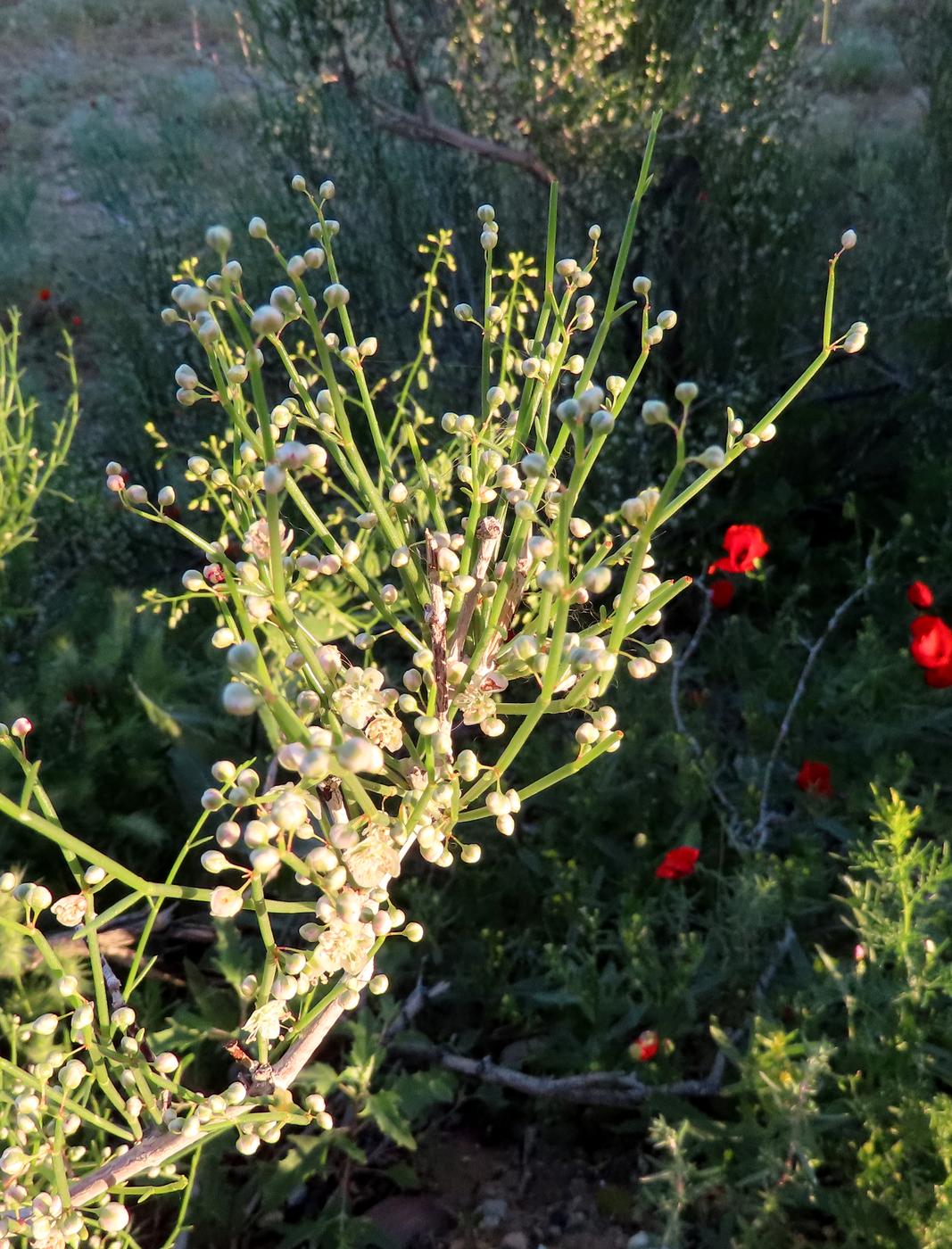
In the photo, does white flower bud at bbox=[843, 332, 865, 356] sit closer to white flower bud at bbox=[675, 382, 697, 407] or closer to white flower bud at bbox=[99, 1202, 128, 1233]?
white flower bud at bbox=[675, 382, 697, 407]

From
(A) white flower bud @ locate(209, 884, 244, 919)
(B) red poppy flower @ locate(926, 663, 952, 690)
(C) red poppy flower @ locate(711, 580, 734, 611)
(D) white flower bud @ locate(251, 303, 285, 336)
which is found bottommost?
(C) red poppy flower @ locate(711, 580, 734, 611)

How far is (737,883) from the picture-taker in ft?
5.88

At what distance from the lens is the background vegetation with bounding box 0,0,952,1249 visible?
4.94 feet

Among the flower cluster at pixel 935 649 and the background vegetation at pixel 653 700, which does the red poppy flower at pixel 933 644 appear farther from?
the background vegetation at pixel 653 700

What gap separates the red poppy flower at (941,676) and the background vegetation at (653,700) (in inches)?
6.8

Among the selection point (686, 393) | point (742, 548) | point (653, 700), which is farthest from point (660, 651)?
point (653, 700)

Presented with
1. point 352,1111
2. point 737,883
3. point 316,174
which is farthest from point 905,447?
point 352,1111

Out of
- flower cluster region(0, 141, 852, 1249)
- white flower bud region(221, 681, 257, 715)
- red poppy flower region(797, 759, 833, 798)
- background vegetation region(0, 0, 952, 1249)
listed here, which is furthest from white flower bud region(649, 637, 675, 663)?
red poppy flower region(797, 759, 833, 798)

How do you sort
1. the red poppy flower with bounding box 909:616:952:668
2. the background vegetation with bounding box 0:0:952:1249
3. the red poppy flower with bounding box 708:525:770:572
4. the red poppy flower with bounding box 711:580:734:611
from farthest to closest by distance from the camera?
1. the red poppy flower with bounding box 711:580:734:611
2. the red poppy flower with bounding box 708:525:770:572
3. the red poppy flower with bounding box 909:616:952:668
4. the background vegetation with bounding box 0:0:952:1249

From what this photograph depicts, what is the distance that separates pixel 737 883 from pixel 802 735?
67 cm

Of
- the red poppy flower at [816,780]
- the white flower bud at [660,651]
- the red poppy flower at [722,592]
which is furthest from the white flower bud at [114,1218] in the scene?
the red poppy flower at [722,592]

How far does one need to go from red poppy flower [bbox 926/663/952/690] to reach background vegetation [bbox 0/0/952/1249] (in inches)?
6.8

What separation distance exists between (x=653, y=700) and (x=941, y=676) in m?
0.69

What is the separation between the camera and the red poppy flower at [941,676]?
1928mm
